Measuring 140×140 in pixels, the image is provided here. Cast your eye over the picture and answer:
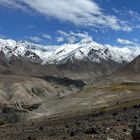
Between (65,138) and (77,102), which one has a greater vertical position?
(77,102)

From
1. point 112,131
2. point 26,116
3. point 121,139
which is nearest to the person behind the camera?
point 121,139

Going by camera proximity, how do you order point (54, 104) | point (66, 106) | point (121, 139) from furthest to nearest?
point (54, 104) → point (66, 106) → point (121, 139)

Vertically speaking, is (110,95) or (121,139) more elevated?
(110,95)

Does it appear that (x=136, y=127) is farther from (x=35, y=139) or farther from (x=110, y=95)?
(x=110, y=95)

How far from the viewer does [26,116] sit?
13900cm

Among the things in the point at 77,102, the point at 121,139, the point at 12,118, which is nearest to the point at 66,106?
the point at 77,102

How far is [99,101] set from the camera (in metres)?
153

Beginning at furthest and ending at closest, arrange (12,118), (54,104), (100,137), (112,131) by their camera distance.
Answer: (54,104) → (12,118) → (112,131) → (100,137)

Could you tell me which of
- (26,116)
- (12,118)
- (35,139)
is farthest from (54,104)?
(35,139)

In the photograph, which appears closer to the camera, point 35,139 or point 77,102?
point 35,139

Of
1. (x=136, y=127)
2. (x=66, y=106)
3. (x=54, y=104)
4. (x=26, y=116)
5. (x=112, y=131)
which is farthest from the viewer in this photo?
(x=54, y=104)

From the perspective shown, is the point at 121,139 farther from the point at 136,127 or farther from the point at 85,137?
the point at 136,127

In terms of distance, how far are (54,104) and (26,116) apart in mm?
25022

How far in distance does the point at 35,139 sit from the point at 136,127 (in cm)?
2107
